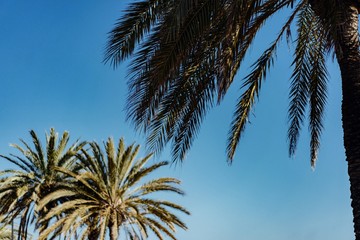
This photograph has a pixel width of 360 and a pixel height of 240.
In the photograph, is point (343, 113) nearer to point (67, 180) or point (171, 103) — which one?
point (171, 103)

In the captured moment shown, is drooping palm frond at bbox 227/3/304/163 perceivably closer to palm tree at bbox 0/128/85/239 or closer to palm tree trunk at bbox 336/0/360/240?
palm tree trunk at bbox 336/0/360/240

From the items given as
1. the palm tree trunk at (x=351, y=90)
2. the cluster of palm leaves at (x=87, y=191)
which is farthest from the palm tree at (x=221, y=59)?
the cluster of palm leaves at (x=87, y=191)

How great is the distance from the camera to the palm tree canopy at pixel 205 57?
26.6 ft

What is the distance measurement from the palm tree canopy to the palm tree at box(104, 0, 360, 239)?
17 millimetres

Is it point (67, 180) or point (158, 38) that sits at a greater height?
point (67, 180)

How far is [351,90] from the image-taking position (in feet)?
26.7

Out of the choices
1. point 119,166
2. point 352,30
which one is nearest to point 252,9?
point 352,30

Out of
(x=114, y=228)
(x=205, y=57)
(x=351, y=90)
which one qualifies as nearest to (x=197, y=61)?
(x=205, y=57)

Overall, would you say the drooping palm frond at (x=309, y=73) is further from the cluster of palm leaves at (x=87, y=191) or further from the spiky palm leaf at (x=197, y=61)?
the cluster of palm leaves at (x=87, y=191)

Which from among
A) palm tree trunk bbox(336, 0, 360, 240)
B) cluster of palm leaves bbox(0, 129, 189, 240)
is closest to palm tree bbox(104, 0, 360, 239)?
palm tree trunk bbox(336, 0, 360, 240)

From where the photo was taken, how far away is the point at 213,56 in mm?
9234

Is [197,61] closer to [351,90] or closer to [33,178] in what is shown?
[351,90]

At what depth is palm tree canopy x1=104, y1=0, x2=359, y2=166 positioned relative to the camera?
26.6 ft

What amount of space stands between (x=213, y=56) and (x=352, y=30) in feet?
7.90
